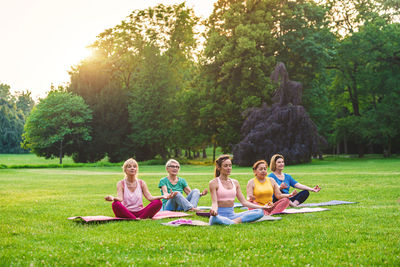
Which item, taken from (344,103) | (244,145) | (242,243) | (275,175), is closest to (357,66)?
(344,103)

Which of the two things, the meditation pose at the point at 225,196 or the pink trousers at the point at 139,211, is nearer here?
the meditation pose at the point at 225,196

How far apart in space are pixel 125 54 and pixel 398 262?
59.1m

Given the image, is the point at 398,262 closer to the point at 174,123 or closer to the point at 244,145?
the point at 244,145

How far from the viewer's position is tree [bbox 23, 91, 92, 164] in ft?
179

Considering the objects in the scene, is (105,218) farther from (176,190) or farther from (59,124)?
(59,124)

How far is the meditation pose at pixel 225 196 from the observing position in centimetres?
876

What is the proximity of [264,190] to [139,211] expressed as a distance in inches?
122

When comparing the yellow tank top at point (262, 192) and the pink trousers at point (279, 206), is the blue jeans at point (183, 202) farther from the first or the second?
the pink trousers at point (279, 206)

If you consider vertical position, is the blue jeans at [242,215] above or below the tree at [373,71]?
below

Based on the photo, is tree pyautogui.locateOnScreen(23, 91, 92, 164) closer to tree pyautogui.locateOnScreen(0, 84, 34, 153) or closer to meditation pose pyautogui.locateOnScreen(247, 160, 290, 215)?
tree pyautogui.locateOnScreen(0, 84, 34, 153)

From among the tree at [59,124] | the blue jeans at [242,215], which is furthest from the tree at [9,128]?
the blue jeans at [242,215]

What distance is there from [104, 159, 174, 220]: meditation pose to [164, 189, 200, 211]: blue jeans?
143 centimetres

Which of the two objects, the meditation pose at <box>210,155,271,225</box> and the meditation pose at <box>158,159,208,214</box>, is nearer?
the meditation pose at <box>210,155,271,225</box>

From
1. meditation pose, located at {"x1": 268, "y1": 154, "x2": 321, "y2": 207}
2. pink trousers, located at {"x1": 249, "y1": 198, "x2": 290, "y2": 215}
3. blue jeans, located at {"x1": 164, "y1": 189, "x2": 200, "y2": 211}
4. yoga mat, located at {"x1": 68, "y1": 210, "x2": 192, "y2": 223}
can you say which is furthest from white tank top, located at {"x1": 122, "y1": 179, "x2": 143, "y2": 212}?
meditation pose, located at {"x1": 268, "y1": 154, "x2": 321, "y2": 207}
